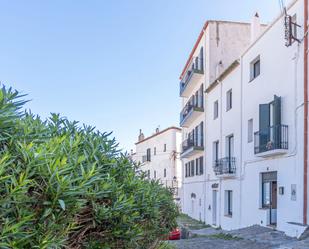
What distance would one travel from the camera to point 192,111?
29312 mm

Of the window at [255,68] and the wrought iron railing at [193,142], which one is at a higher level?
the window at [255,68]

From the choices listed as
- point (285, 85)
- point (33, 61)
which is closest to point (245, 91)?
point (285, 85)

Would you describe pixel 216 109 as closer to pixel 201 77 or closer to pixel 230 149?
pixel 230 149

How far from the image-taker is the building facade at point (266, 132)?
14445 millimetres

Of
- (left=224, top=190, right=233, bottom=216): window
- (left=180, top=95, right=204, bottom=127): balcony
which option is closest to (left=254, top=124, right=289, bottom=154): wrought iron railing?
(left=224, top=190, right=233, bottom=216): window

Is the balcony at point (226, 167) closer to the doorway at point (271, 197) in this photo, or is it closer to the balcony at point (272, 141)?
the doorway at point (271, 197)

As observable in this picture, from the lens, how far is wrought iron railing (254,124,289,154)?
602 inches

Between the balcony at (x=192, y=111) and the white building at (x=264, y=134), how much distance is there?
12.4 ft

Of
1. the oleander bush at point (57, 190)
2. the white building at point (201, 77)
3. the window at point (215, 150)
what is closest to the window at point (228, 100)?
the window at point (215, 150)

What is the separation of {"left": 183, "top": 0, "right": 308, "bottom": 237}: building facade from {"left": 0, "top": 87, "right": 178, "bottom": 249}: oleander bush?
11659mm

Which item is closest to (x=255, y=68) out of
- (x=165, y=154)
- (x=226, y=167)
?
(x=226, y=167)

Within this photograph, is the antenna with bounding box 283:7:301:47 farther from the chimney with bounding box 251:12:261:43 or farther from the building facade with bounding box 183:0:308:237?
the chimney with bounding box 251:12:261:43

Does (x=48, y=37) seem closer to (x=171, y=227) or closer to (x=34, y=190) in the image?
(x=171, y=227)

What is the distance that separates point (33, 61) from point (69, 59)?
3417 mm
